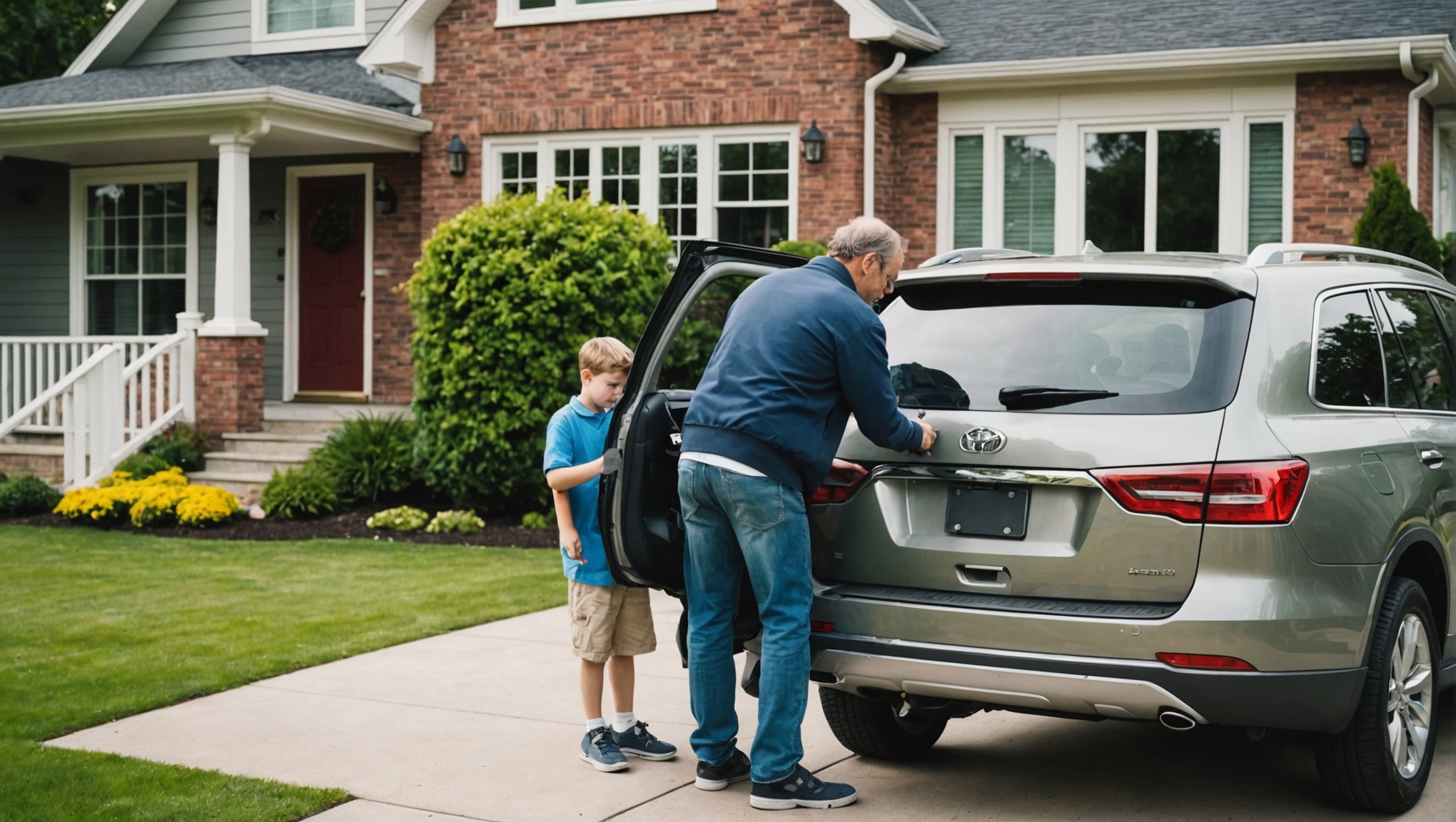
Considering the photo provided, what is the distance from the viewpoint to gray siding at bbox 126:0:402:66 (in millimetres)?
17922

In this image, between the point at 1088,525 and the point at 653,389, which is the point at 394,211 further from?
the point at 1088,525

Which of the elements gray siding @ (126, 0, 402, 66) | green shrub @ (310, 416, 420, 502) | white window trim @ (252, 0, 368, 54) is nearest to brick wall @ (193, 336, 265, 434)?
green shrub @ (310, 416, 420, 502)

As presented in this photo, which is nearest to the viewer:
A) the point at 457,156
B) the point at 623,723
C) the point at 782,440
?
the point at 782,440

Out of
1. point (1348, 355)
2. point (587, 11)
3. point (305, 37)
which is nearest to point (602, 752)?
point (1348, 355)

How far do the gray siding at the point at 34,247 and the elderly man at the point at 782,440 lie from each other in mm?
15452

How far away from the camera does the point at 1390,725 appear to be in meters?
4.46

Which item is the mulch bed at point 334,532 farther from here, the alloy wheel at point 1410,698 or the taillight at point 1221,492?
the taillight at point 1221,492

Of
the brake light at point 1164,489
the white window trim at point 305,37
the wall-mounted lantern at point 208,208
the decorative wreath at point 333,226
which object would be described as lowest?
the brake light at point 1164,489

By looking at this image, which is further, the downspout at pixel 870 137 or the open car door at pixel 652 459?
the downspout at pixel 870 137

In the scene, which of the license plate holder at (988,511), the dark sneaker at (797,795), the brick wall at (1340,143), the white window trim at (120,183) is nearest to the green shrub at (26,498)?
the white window trim at (120,183)

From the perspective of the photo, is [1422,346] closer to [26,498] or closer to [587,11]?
[587,11]

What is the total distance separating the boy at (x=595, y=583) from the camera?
204 inches

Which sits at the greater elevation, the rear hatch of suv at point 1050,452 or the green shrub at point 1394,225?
the green shrub at point 1394,225

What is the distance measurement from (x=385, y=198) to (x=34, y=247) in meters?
5.46
